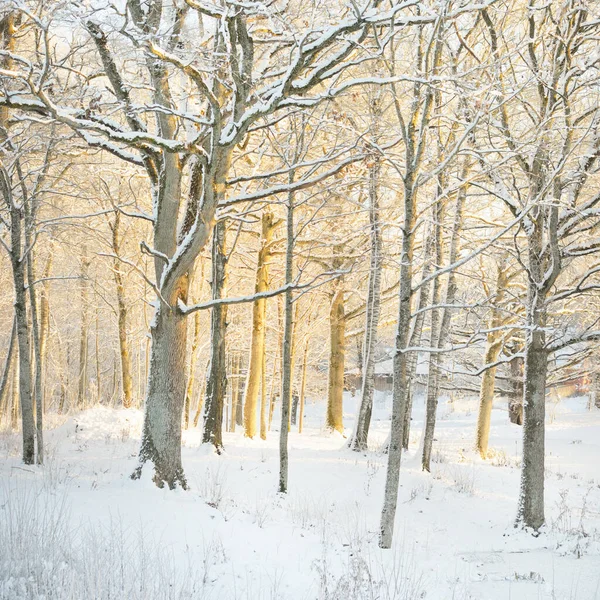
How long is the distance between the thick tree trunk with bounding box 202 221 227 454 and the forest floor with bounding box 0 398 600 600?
1.28 ft

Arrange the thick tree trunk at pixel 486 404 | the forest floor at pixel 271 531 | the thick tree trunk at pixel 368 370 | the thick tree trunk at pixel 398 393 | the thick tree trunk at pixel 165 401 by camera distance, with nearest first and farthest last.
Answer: the forest floor at pixel 271 531 < the thick tree trunk at pixel 398 393 < the thick tree trunk at pixel 165 401 < the thick tree trunk at pixel 368 370 < the thick tree trunk at pixel 486 404

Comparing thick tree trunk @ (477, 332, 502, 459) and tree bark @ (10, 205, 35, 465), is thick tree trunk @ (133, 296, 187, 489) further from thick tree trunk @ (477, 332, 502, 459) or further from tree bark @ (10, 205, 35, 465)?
thick tree trunk @ (477, 332, 502, 459)

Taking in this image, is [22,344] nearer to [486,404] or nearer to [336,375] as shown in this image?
[336,375]

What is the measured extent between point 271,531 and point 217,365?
17.7 feet

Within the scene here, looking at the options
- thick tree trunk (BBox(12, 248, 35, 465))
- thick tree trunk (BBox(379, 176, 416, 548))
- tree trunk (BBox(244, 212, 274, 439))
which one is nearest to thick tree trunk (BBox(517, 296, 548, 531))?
thick tree trunk (BBox(379, 176, 416, 548))

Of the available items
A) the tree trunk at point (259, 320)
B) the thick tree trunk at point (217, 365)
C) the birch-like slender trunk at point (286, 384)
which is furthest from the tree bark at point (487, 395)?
the birch-like slender trunk at point (286, 384)

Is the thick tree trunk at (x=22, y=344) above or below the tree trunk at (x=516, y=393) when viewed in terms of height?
above

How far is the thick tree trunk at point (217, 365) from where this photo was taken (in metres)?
10.5

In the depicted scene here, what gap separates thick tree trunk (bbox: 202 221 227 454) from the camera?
1045cm

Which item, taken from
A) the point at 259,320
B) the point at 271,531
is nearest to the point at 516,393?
the point at 259,320

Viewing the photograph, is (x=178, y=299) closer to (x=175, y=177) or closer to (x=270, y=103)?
(x=175, y=177)

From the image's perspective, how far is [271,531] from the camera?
564 centimetres

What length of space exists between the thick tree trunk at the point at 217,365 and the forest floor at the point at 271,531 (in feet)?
1.28

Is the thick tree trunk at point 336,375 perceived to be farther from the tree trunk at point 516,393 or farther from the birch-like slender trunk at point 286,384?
the tree trunk at point 516,393
